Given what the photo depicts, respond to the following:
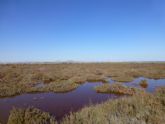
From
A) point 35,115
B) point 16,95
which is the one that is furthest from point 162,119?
point 16,95

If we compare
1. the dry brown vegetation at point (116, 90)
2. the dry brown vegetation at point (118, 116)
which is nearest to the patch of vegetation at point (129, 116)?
the dry brown vegetation at point (118, 116)

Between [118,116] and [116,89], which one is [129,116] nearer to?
[118,116]

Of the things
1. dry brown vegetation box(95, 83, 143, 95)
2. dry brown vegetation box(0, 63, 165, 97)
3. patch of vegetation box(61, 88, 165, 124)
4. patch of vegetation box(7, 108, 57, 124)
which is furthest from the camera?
dry brown vegetation box(0, 63, 165, 97)

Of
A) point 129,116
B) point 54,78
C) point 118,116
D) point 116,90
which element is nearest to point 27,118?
point 118,116

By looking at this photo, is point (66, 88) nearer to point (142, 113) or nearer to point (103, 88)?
point (103, 88)

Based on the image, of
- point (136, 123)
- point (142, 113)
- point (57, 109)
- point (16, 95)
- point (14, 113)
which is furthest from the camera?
point (16, 95)

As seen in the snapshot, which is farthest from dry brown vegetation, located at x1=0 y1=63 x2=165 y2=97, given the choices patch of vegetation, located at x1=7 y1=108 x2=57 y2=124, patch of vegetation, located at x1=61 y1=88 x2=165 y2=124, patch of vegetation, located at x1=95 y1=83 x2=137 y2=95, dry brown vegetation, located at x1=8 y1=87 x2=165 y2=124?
patch of vegetation, located at x1=61 y1=88 x2=165 y2=124

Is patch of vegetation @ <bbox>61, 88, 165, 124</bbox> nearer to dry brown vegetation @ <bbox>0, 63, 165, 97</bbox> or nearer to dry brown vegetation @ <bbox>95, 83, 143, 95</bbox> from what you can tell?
dry brown vegetation @ <bbox>95, 83, 143, 95</bbox>

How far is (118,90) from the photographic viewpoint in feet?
44.9

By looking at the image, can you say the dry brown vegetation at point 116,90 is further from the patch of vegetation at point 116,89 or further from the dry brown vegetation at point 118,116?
the dry brown vegetation at point 118,116

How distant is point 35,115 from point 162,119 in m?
5.55

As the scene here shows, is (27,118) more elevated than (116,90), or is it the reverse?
(27,118)

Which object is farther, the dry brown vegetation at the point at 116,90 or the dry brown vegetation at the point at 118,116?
the dry brown vegetation at the point at 116,90

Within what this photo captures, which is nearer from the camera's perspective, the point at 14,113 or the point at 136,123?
the point at 136,123
